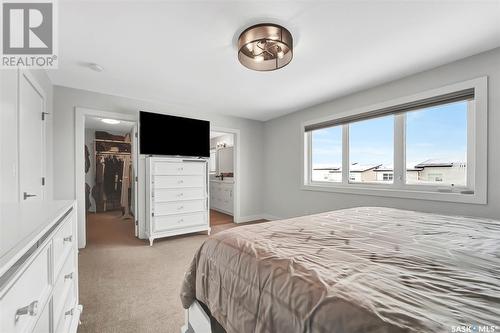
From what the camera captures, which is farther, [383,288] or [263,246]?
[263,246]

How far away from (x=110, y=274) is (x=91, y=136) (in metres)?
5.02

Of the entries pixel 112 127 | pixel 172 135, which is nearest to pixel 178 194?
pixel 172 135

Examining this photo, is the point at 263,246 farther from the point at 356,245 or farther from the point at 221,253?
the point at 356,245

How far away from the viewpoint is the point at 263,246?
106 centimetres

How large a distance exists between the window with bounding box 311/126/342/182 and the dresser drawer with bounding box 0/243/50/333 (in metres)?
3.59

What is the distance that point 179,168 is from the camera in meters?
3.53

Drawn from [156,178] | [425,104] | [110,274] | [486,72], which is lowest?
[110,274]

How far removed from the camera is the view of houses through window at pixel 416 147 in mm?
2361

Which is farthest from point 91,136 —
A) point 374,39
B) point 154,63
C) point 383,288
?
point 383,288

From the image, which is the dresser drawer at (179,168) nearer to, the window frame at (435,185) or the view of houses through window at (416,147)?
the window frame at (435,185)

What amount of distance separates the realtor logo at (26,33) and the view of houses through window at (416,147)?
3674 millimetres

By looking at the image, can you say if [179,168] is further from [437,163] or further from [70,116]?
[437,163]

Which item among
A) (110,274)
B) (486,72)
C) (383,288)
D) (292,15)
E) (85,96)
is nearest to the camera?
(383,288)

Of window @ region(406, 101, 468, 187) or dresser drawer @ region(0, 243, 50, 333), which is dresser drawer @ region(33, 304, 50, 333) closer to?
dresser drawer @ region(0, 243, 50, 333)
